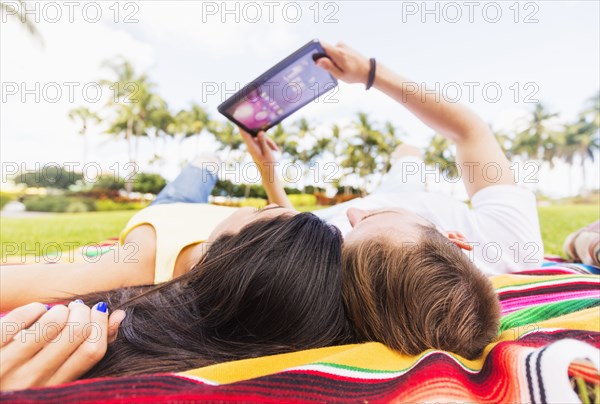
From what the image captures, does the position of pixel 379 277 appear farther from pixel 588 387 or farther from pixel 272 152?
pixel 272 152

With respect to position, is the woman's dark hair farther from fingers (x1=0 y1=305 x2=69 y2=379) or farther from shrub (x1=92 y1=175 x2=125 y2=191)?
shrub (x1=92 y1=175 x2=125 y2=191)

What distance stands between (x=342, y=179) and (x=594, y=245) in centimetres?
2755

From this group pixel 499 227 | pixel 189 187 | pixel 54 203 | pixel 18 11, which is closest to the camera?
pixel 499 227

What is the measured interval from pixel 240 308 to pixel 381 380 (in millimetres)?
402

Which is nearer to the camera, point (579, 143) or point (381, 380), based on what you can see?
point (381, 380)

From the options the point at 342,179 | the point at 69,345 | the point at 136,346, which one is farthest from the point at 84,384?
the point at 342,179

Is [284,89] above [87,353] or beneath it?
above

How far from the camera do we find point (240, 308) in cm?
95

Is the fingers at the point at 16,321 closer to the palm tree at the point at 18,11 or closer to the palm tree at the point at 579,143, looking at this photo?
the palm tree at the point at 18,11

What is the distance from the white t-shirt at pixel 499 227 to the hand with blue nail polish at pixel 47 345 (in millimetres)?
1135

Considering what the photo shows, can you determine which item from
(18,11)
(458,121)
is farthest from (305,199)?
(458,121)

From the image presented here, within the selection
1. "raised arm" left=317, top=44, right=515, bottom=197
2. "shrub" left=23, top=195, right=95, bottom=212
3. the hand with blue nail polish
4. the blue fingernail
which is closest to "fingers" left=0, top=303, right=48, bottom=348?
the hand with blue nail polish

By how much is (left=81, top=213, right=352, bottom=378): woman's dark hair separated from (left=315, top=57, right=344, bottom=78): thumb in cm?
106

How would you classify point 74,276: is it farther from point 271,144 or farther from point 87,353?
point 271,144
